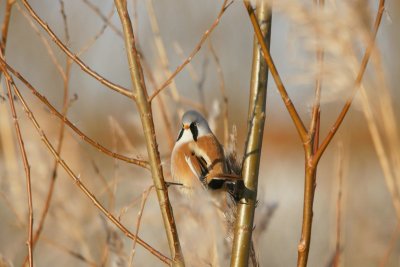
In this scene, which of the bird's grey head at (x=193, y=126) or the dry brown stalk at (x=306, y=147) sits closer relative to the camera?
the dry brown stalk at (x=306, y=147)

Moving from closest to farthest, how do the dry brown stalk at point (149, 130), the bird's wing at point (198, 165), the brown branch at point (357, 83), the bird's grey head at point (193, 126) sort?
the brown branch at point (357, 83), the dry brown stalk at point (149, 130), the bird's wing at point (198, 165), the bird's grey head at point (193, 126)

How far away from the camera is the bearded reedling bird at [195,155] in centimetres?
193

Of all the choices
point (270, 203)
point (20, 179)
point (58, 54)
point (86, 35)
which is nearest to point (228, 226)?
point (270, 203)

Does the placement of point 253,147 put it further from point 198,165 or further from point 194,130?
point 194,130

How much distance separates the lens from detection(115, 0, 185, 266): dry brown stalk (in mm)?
1200

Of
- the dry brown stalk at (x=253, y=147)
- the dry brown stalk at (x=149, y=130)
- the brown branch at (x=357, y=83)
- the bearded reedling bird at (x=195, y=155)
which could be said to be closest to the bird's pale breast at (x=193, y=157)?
the bearded reedling bird at (x=195, y=155)

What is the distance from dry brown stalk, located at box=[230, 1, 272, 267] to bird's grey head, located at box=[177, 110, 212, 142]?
77cm

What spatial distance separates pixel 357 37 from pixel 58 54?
4937mm

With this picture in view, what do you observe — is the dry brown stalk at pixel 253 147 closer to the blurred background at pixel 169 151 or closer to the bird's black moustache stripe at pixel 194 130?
the blurred background at pixel 169 151

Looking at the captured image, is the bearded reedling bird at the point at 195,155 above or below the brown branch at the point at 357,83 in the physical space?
above

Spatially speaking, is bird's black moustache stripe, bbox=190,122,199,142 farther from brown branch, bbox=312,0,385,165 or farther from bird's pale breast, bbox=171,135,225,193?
brown branch, bbox=312,0,385,165

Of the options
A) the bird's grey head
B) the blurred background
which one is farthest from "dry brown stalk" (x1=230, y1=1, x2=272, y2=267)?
the bird's grey head

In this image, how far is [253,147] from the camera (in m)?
1.31

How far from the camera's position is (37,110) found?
2922 mm
